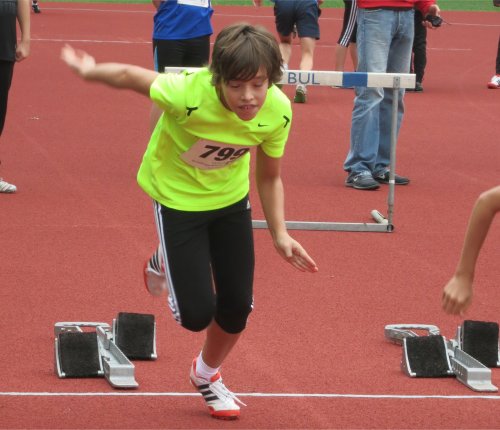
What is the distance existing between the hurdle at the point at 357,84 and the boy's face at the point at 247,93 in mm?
2895

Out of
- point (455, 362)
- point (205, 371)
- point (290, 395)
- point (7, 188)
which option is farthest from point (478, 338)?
point (7, 188)

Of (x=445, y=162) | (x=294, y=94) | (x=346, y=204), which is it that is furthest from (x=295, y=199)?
(x=294, y=94)

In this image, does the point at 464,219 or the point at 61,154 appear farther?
the point at 61,154

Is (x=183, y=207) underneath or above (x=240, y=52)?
underneath

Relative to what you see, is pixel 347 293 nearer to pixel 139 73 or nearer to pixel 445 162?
pixel 139 73

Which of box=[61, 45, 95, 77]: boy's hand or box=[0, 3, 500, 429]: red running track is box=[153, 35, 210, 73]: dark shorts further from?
box=[61, 45, 95, 77]: boy's hand

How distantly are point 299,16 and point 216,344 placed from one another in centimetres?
944

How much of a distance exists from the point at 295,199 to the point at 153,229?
4.95ft

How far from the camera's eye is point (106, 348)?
5754 millimetres

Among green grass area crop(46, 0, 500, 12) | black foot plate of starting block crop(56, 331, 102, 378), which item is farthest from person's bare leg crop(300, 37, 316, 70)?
green grass area crop(46, 0, 500, 12)

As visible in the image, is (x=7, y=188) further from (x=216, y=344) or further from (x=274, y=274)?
(x=216, y=344)

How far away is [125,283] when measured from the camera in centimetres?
713

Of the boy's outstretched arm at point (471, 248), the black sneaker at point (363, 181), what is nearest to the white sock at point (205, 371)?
the boy's outstretched arm at point (471, 248)

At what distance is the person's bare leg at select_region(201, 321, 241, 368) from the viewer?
16.6 feet
